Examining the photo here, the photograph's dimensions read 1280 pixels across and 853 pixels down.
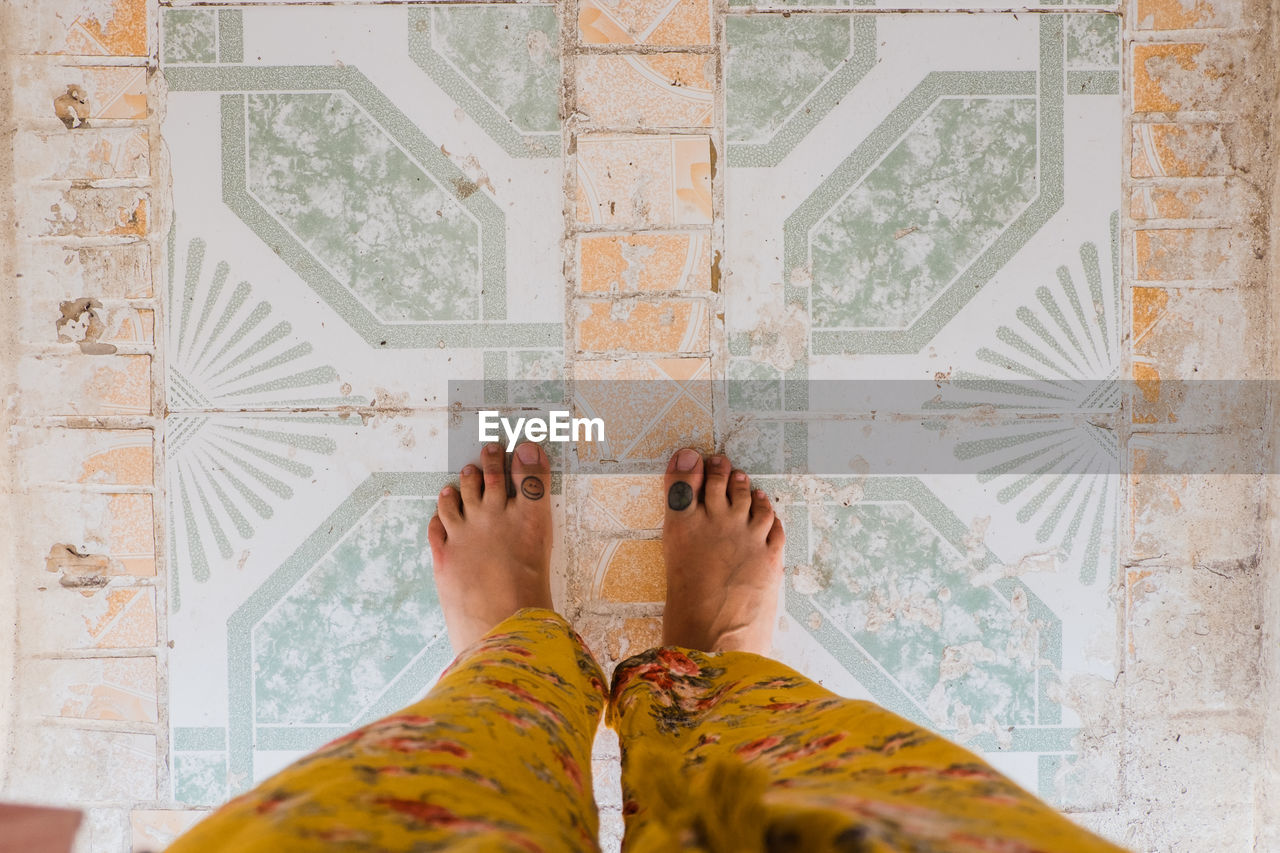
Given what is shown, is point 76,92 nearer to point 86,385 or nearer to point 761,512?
point 86,385

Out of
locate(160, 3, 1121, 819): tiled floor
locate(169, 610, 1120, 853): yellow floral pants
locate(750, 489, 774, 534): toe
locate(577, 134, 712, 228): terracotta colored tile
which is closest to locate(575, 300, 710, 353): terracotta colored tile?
locate(160, 3, 1121, 819): tiled floor

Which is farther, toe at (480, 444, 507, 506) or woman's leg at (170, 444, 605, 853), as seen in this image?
toe at (480, 444, 507, 506)

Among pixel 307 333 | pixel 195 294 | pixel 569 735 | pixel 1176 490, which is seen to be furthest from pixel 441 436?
pixel 1176 490

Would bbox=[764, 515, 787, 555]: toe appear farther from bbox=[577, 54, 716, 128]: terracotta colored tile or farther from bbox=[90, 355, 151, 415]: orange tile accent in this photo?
bbox=[90, 355, 151, 415]: orange tile accent

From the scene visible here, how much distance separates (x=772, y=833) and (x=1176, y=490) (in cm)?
111

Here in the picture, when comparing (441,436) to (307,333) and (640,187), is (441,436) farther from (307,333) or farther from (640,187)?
(640,187)

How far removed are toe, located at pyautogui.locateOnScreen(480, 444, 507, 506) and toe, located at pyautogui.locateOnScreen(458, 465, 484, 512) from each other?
0.01 meters

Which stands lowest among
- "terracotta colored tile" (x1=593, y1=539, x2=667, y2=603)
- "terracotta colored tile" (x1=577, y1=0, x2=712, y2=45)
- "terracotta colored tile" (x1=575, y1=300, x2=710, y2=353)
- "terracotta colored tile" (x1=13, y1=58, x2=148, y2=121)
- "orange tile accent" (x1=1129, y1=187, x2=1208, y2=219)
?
"terracotta colored tile" (x1=593, y1=539, x2=667, y2=603)

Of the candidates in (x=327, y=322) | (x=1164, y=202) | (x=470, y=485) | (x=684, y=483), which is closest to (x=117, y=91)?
(x=327, y=322)

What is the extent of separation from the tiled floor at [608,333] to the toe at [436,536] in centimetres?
4

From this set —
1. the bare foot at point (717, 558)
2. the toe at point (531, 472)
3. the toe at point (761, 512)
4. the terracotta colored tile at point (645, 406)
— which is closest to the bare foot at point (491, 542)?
the toe at point (531, 472)

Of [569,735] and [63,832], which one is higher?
[569,735]

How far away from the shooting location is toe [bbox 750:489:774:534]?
118 cm

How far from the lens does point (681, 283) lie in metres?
1.16
